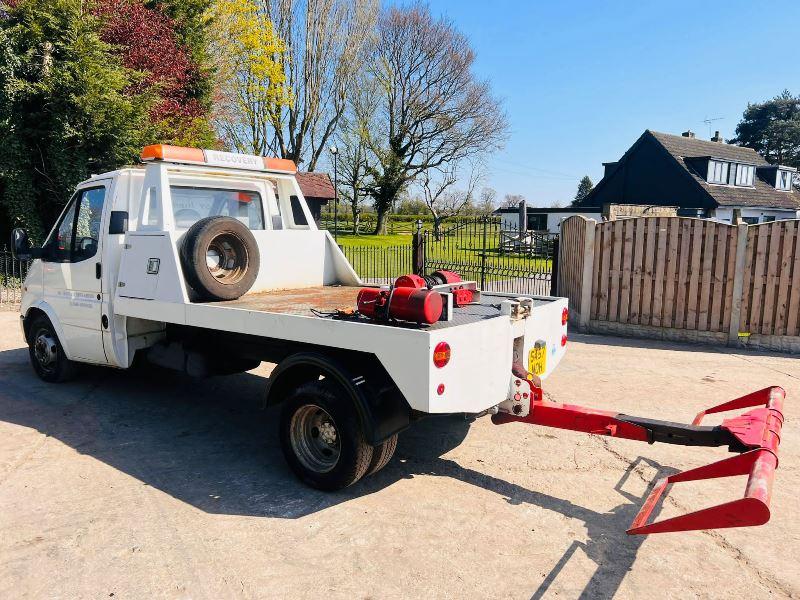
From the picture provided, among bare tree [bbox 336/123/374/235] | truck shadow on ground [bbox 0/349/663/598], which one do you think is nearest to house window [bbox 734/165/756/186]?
bare tree [bbox 336/123/374/235]

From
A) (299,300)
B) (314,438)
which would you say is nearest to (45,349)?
(299,300)

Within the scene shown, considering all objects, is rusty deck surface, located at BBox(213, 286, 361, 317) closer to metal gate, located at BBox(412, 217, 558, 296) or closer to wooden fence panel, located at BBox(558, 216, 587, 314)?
wooden fence panel, located at BBox(558, 216, 587, 314)

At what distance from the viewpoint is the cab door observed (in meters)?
5.77

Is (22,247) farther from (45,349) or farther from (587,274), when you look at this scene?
(587,274)

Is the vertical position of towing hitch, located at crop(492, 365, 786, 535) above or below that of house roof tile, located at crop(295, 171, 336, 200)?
below

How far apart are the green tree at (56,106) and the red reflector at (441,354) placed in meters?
13.0

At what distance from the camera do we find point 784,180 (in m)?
40.5

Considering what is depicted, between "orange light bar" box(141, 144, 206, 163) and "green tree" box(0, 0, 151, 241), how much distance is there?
9.65 metres

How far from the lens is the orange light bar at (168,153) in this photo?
5.30m

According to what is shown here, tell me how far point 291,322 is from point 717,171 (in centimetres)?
3789

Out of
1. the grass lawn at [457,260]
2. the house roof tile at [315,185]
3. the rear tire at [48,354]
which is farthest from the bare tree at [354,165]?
the rear tire at [48,354]

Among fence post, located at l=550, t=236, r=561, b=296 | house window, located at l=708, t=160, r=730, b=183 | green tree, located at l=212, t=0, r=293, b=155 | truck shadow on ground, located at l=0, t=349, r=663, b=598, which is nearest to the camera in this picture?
truck shadow on ground, located at l=0, t=349, r=663, b=598

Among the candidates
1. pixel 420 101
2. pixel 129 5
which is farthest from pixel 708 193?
pixel 129 5

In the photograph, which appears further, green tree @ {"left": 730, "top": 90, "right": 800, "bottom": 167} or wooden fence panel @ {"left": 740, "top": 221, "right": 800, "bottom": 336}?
green tree @ {"left": 730, "top": 90, "right": 800, "bottom": 167}
